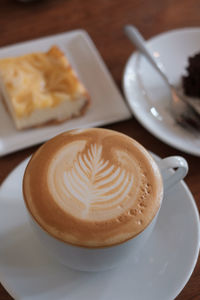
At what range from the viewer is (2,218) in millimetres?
570

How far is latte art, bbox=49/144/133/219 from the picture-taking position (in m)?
0.46

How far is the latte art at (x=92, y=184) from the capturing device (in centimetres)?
46

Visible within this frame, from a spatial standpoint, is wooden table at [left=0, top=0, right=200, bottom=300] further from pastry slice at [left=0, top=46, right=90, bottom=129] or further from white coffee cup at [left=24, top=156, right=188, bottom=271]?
white coffee cup at [left=24, top=156, right=188, bottom=271]

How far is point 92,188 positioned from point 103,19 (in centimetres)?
74

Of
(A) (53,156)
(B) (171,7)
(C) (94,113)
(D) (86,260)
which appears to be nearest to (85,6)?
(B) (171,7)

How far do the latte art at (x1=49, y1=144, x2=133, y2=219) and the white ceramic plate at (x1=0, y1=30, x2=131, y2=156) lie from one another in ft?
0.90

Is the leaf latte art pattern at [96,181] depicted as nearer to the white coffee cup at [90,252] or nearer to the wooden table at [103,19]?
the white coffee cup at [90,252]

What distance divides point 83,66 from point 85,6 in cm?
28

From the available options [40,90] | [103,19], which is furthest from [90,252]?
[103,19]

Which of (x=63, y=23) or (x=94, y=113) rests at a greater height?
(x=63, y=23)

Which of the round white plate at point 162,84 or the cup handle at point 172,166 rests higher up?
the cup handle at point 172,166

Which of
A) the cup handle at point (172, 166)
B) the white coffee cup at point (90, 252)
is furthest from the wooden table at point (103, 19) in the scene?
the white coffee cup at point (90, 252)

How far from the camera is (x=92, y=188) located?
1.56ft

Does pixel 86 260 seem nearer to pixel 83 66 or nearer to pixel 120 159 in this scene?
pixel 120 159
